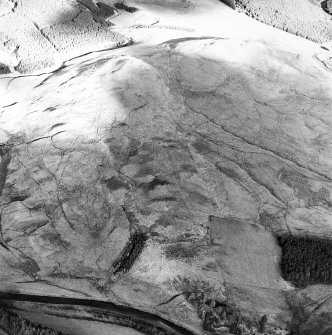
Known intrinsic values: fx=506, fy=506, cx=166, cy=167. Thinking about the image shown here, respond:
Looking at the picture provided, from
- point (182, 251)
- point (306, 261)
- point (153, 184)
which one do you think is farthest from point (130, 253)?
point (306, 261)

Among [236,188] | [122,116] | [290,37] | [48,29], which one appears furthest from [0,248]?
[290,37]

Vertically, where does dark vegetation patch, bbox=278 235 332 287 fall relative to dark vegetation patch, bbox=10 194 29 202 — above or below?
below

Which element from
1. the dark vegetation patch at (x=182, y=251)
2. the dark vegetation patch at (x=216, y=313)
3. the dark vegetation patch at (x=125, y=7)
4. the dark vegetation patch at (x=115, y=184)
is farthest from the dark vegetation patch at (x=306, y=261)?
the dark vegetation patch at (x=125, y=7)

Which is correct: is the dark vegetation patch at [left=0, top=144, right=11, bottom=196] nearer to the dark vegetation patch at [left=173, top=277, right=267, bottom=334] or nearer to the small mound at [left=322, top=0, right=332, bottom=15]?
the dark vegetation patch at [left=173, top=277, right=267, bottom=334]

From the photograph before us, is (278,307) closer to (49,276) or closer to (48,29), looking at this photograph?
(49,276)

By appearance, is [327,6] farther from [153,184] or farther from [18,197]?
[18,197]

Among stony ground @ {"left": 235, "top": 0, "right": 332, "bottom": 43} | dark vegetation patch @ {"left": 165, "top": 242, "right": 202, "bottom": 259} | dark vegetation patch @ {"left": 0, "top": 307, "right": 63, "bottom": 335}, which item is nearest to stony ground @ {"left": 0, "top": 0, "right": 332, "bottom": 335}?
dark vegetation patch @ {"left": 165, "top": 242, "right": 202, "bottom": 259}
